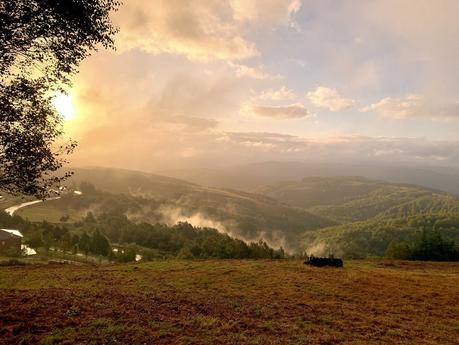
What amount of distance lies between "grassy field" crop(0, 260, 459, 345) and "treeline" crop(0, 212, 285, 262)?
180 feet

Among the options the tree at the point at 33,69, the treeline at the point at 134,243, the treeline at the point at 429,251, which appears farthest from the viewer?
the treeline at the point at 134,243

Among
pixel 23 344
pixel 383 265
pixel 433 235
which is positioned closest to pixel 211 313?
pixel 23 344

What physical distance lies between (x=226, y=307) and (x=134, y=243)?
526 ft

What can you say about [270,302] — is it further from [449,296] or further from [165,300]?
[449,296]

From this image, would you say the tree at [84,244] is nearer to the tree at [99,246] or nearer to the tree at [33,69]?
the tree at [99,246]

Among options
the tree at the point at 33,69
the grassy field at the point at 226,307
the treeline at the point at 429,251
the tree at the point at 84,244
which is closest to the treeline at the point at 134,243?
the tree at the point at 84,244

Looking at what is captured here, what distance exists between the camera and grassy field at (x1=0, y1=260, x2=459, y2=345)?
18.1 metres

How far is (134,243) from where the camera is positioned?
175m

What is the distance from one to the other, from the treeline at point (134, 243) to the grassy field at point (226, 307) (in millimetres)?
54991

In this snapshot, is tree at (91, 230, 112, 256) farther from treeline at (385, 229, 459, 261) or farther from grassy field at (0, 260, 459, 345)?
treeline at (385, 229, 459, 261)

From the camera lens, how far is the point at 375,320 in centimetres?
2370

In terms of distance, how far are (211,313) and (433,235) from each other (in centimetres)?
9018

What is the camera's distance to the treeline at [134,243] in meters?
97.9

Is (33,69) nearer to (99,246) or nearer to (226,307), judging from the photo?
(226,307)
